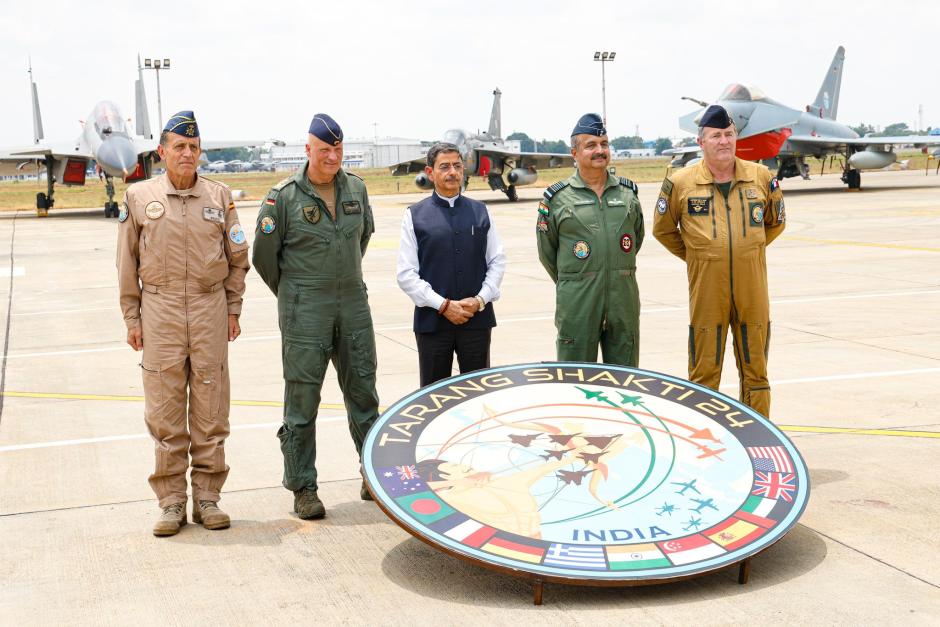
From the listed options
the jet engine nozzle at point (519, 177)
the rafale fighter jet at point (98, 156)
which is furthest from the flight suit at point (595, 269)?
the jet engine nozzle at point (519, 177)

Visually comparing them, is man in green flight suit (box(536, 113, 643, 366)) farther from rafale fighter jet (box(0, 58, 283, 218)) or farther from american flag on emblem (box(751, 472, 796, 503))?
rafale fighter jet (box(0, 58, 283, 218))

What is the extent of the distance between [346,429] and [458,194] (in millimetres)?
2262

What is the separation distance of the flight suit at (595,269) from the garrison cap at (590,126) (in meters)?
0.27

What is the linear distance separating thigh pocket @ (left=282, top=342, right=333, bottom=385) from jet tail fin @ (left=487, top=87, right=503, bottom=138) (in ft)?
164

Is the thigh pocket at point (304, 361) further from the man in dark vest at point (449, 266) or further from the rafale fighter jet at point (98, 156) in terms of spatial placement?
the rafale fighter jet at point (98, 156)

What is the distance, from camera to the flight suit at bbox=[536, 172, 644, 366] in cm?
555

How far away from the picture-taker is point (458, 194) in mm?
5641

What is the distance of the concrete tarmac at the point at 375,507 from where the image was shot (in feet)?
13.0

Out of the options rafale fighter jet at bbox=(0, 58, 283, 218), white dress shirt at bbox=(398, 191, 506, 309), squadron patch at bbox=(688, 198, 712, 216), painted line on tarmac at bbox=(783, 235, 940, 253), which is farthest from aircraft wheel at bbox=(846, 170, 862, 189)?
white dress shirt at bbox=(398, 191, 506, 309)

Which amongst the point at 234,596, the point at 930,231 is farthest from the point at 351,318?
the point at 930,231

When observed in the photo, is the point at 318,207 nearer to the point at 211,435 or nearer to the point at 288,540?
the point at 211,435

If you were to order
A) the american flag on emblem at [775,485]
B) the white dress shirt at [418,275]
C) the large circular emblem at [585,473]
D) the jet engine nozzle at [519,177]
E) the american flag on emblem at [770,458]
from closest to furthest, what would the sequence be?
the large circular emblem at [585,473] → the american flag on emblem at [775,485] → the american flag on emblem at [770,458] → the white dress shirt at [418,275] → the jet engine nozzle at [519,177]

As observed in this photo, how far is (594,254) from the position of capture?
218 inches

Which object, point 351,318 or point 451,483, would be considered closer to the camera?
point 451,483
